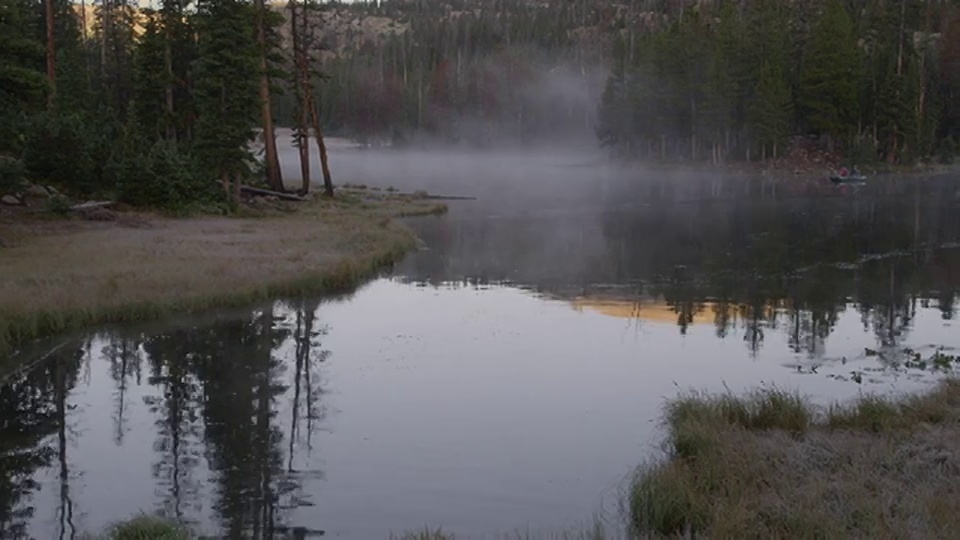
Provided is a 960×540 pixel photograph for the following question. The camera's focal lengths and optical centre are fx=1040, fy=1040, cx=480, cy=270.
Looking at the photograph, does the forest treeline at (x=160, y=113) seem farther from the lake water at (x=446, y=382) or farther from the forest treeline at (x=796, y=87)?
the forest treeline at (x=796, y=87)

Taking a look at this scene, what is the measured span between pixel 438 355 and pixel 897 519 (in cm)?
1209

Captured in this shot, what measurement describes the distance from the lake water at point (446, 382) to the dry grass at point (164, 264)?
35.5 inches

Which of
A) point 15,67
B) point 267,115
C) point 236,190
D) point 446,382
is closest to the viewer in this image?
point 446,382

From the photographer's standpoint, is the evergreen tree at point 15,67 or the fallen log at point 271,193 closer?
the evergreen tree at point 15,67

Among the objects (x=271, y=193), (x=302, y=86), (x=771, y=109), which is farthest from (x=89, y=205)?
(x=771, y=109)

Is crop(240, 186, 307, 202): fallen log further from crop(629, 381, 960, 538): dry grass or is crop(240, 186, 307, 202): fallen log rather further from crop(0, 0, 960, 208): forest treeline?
crop(629, 381, 960, 538): dry grass

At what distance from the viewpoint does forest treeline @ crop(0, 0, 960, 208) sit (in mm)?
40281

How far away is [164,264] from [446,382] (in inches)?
461

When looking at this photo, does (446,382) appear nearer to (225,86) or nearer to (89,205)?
(89,205)

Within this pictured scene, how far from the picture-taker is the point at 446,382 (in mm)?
18312

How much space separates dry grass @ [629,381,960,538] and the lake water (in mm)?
955

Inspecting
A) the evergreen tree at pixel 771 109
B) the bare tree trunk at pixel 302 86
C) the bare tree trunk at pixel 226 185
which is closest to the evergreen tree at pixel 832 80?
the evergreen tree at pixel 771 109

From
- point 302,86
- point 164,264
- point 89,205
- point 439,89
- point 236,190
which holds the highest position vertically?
point 439,89

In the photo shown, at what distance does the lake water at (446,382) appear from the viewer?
12.3 meters
